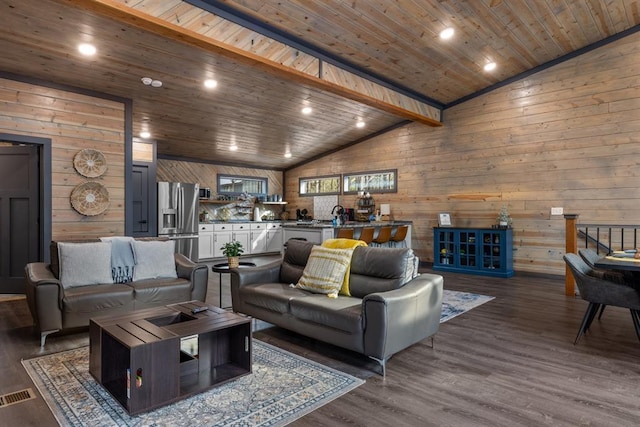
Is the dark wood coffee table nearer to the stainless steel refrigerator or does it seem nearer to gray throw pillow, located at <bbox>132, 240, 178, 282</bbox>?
gray throw pillow, located at <bbox>132, 240, 178, 282</bbox>

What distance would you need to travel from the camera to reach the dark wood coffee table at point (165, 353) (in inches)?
90.4

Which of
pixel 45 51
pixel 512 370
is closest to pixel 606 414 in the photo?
pixel 512 370

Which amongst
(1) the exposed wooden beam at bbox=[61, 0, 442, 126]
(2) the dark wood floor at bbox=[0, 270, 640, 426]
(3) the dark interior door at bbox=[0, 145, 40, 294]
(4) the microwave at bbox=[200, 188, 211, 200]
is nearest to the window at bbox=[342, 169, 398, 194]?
(1) the exposed wooden beam at bbox=[61, 0, 442, 126]

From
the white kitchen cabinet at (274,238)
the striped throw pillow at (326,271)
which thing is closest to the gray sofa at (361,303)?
the striped throw pillow at (326,271)

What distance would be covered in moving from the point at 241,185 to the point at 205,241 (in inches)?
84.4

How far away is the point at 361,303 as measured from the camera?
3.16 meters

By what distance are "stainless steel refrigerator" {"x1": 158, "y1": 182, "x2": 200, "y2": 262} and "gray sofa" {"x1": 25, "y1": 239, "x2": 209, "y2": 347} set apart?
140 inches

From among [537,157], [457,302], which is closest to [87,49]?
[457,302]

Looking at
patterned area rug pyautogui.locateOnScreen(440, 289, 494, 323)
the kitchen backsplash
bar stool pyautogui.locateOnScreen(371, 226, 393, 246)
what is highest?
the kitchen backsplash

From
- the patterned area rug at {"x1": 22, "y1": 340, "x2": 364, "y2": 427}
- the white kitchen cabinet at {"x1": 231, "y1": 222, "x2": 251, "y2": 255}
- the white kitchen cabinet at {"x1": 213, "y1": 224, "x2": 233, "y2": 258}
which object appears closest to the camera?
the patterned area rug at {"x1": 22, "y1": 340, "x2": 364, "y2": 427}

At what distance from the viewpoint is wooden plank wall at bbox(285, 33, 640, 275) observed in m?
6.04

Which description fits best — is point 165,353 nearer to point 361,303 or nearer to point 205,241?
point 361,303

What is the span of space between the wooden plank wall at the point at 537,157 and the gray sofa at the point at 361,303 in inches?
174

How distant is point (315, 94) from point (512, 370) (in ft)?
16.3
